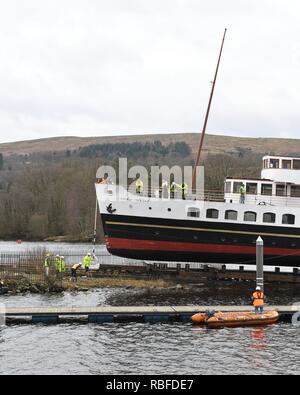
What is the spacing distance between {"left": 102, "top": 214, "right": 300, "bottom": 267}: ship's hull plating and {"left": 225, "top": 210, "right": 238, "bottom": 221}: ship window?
0.43 metres

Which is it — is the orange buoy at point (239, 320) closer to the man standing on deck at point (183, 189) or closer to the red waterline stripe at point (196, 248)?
the red waterline stripe at point (196, 248)

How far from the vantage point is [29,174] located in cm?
13438

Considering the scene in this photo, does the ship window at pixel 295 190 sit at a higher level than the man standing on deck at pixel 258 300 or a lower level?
higher

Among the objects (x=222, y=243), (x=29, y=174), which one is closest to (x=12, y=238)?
(x=29, y=174)

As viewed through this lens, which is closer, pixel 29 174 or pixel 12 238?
pixel 12 238

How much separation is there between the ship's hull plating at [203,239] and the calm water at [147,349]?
13346mm

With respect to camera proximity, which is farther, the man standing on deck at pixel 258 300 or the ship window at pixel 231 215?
the ship window at pixel 231 215

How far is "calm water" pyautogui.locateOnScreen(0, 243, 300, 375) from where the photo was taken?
23.0 meters

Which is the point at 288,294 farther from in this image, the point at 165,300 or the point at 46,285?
the point at 46,285

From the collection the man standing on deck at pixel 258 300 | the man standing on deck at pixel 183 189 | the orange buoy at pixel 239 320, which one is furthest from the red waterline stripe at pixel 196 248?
the orange buoy at pixel 239 320

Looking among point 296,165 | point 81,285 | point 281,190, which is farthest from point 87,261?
point 296,165

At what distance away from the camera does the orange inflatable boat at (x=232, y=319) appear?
96.6ft
